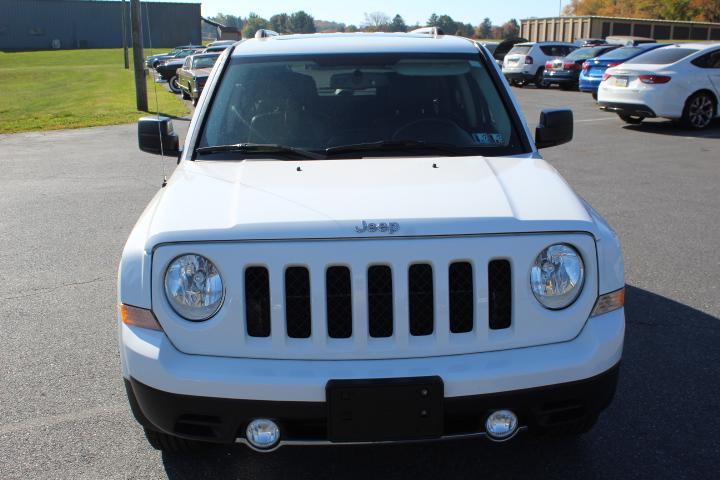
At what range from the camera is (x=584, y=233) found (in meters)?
2.92

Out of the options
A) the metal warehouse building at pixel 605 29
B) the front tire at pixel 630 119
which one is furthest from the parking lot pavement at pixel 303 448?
the metal warehouse building at pixel 605 29

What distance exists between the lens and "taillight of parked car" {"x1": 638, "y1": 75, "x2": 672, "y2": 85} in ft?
48.2

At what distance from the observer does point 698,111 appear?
599 inches

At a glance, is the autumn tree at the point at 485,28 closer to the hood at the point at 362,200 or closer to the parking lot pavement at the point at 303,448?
the parking lot pavement at the point at 303,448

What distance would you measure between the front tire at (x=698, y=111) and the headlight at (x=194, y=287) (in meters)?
14.2

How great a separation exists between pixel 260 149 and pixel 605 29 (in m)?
56.8

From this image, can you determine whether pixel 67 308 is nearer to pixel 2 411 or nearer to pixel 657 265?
pixel 2 411

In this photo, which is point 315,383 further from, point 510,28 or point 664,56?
point 510,28

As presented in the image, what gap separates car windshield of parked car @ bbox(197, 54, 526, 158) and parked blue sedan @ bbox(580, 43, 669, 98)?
18274 millimetres

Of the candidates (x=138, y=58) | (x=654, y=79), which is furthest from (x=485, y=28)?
(x=654, y=79)

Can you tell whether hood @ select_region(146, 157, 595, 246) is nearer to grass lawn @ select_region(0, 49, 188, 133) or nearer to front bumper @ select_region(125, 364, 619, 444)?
front bumper @ select_region(125, 364, 619, 444)

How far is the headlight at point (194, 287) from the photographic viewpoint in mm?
2812

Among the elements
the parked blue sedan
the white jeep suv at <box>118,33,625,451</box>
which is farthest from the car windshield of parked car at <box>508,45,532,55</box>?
the white jeep suv at <box>118,33,625,451</box>

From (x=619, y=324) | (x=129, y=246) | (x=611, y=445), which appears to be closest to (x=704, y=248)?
(x=611, y=445)
